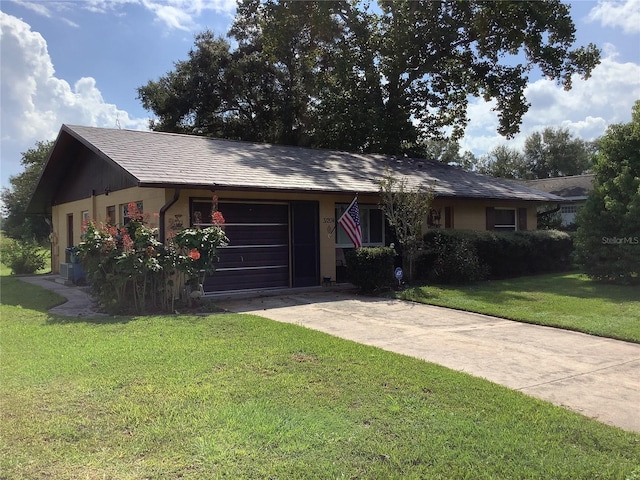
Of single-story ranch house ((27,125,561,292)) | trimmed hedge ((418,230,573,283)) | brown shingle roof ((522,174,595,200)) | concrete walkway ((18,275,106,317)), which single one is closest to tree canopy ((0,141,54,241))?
single-story ranch house ((27,125,561,292))

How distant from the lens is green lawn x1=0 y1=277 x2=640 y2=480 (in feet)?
10.6

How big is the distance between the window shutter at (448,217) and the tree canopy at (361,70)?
29.6 ft

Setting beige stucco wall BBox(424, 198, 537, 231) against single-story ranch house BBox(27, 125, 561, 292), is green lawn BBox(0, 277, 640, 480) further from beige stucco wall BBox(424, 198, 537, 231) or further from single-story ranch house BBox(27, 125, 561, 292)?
beige stucco wall BBox(424, 198, 537, 231)

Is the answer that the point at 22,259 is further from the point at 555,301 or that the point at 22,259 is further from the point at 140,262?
the point at 555,301

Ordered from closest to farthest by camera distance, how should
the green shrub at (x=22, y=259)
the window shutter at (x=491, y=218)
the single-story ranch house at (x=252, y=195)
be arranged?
the single-story ranch house at (x=252, y=195) < the window shutter at (x=491, y=218) < the green shrub at (x=22, y=259)

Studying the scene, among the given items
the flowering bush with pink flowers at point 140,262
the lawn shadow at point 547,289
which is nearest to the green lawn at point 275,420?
the flowering bush with pink flowers at point 140,262

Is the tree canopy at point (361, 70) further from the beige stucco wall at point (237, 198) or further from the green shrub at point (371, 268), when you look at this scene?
the green shrub at point (371, 268)

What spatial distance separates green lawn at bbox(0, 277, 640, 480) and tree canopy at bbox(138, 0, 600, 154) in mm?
19629

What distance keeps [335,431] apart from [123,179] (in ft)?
36.8

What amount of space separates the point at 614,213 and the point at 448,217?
4.87 m

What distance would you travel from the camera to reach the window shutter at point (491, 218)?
17.2 meters

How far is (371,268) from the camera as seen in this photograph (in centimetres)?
1171

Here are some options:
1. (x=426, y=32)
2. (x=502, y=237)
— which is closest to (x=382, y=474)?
(x=502, y=237)

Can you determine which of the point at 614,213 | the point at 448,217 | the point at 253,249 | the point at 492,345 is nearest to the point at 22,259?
the point at 253,249
